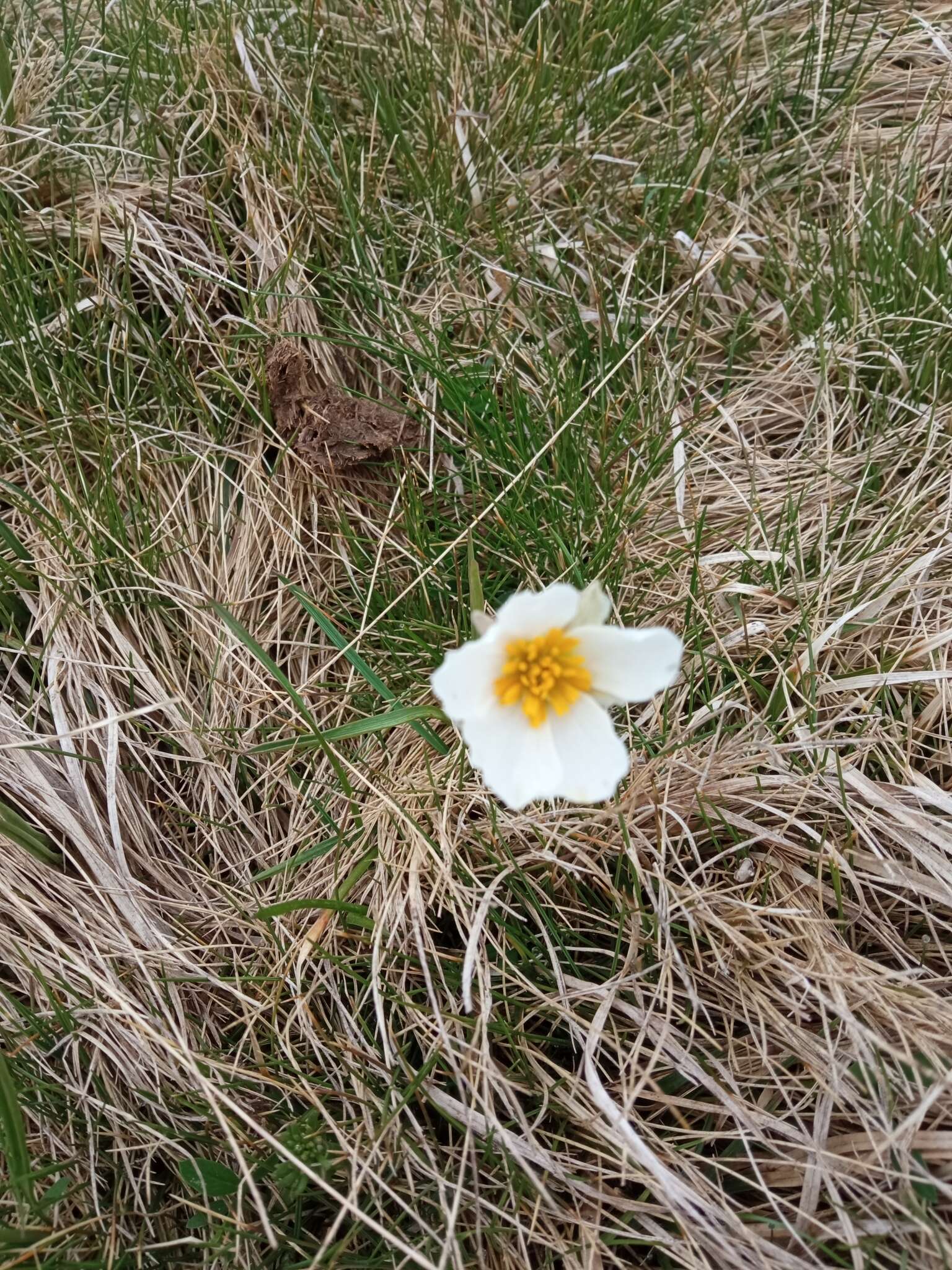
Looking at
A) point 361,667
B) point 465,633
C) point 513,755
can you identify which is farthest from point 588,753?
point 465,633

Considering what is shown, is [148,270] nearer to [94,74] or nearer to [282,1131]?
[94,74]

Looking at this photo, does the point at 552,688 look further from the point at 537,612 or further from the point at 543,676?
the point at 537,612

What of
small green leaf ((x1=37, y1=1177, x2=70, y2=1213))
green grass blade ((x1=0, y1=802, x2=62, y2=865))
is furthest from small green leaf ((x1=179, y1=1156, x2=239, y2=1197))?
green grass blade ((x1=0, y1=802, x2=62, y2=865))

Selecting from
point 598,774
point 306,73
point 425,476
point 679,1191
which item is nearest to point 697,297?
point 425,476

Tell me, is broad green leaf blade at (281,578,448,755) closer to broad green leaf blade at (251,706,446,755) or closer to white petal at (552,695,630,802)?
broad green leaf blade at (251,706,446,755)

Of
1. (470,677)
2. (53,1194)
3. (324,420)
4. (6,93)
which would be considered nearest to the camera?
(470,677)

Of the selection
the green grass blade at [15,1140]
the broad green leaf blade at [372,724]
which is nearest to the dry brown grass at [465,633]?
the green grass blade at [15,1140]
